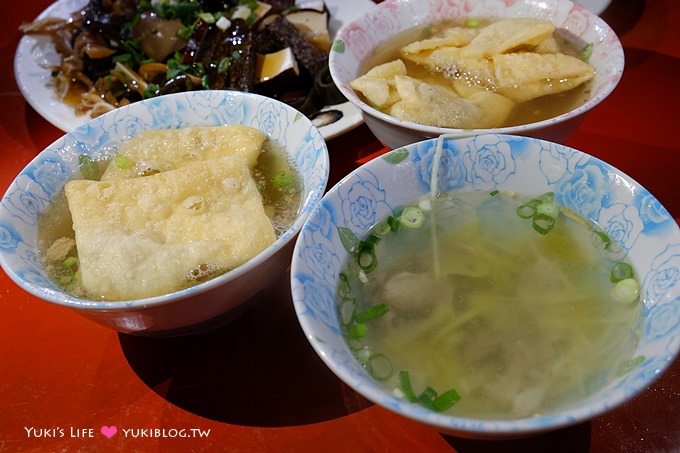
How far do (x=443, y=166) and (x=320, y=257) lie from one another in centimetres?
47

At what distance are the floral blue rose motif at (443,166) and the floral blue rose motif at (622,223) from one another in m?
0.38

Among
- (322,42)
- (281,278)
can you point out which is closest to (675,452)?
(281,278)

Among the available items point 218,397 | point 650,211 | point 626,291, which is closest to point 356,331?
point 218,397

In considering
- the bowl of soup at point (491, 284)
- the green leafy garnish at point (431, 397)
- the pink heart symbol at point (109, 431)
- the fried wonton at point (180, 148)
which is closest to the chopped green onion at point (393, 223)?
Result: the bowl of soup at point (491, 284)

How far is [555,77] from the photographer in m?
1.95

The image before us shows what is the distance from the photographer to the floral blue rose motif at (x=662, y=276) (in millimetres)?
1176

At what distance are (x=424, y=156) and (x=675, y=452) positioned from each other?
3.05 ft

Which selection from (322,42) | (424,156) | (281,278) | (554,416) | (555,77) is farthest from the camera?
(322,42)

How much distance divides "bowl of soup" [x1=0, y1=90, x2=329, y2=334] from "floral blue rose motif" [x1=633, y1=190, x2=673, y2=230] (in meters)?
0.79

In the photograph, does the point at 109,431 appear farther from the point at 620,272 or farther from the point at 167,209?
the point at 620,272

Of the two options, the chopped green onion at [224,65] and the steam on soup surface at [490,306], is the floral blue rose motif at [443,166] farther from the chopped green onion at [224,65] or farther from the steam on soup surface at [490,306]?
the chopped green onion at [224,65]

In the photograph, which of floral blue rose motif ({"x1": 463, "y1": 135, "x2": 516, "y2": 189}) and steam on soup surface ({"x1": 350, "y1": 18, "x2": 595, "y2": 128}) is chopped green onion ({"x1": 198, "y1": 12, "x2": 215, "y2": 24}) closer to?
steam on soup surface ({"x1": 350, "y1": 18, "x2": 595, "y2": 128})

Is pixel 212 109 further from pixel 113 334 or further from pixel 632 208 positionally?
pixel 632 208

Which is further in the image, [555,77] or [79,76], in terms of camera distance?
[79,76]
